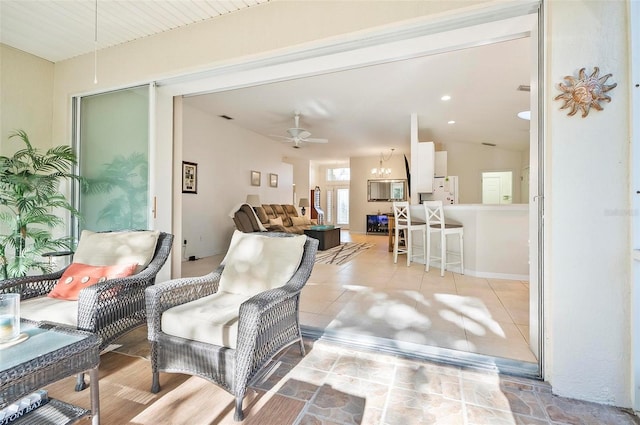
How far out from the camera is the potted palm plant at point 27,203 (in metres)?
2.76

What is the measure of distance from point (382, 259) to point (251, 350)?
4458 millimetres

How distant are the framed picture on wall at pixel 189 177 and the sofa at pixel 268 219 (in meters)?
0.92

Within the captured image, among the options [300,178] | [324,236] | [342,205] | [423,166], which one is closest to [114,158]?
[324,236]

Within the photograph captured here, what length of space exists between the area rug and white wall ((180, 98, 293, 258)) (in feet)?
7.23

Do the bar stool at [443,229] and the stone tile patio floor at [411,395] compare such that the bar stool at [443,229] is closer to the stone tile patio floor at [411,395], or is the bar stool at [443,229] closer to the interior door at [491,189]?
the stone tile patio floor at [411,395]

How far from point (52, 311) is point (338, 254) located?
4.77m

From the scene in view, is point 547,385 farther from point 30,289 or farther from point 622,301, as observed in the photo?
point 30,289

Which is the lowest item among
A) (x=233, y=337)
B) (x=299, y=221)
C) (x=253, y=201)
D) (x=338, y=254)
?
(x=338, y=254)

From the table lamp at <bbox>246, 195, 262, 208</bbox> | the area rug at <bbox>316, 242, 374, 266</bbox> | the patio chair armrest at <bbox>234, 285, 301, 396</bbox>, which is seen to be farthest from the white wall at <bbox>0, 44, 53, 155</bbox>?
the area rug at <bbox>316, 242, 374, 266</bbox>

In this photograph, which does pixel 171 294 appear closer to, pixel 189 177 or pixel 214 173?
pixel 189 177

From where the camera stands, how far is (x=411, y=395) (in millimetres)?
1604

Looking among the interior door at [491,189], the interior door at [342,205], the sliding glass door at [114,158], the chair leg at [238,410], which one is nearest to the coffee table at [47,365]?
the chair leg at [238,410]

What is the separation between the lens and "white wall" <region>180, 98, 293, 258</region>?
5508mm

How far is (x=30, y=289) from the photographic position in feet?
6.51
